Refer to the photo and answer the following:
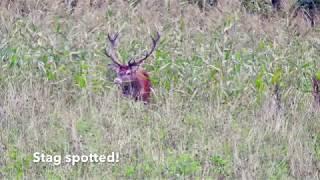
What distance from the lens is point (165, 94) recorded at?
6844 millimetres

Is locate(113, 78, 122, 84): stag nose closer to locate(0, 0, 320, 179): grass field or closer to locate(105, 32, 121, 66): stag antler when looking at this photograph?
locate(0, 0, 320, 179): grass field

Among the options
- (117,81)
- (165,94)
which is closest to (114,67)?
(117,81)

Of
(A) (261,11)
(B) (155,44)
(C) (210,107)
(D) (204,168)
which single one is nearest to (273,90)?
(C) (210,107)

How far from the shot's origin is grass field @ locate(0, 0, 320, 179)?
5391mm

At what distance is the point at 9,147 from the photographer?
5.54 meters

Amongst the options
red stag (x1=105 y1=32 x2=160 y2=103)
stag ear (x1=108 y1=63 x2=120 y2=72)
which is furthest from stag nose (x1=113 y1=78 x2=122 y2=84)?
stag ear (x1=108 y1=63 x2=120 y2=72)

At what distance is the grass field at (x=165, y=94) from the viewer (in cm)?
539

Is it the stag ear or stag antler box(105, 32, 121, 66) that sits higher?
stag antler box(105, 32, 121, 66)

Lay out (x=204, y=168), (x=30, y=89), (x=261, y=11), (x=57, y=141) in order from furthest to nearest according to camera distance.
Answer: (x=261, y=11) → (x=30, y=89) → (x=57, y=141) → (x=204, y=168)

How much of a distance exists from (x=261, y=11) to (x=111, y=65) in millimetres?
3659

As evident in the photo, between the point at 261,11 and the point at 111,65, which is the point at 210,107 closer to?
the point at 111,65

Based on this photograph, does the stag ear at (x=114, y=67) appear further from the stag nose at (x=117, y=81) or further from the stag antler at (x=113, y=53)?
the stag nose at (x=117, y=81)

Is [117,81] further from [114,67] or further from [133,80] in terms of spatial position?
[114,67]

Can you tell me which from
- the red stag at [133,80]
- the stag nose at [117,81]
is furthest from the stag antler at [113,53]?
the stag nose at [117,81]
